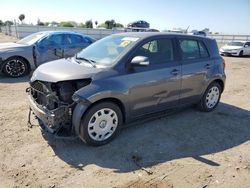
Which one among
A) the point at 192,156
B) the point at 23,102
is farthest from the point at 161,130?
the point at 23,102

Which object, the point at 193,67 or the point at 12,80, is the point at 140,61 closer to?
the point at 193,67

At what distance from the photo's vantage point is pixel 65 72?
14.4 ft

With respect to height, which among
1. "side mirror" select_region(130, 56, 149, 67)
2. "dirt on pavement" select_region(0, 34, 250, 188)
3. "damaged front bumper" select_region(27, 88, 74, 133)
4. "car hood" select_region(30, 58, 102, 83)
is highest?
"side mirror" select_region(130, 56, 149, 67)

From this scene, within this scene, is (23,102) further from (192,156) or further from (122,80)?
(192,156)

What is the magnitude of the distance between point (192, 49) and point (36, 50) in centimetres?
593

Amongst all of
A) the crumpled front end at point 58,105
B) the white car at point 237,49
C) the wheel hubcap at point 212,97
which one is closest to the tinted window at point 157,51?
the crumpled front end at point 58,105

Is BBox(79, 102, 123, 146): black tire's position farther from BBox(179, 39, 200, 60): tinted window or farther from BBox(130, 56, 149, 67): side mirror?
BBox(179, 39, 200, 60): tinted window

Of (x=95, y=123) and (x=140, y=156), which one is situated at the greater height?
(x=95, y=123)

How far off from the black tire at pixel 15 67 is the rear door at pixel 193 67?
237 inches

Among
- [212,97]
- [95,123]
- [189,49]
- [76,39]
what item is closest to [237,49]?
[76,39]

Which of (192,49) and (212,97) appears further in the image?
(212,97)

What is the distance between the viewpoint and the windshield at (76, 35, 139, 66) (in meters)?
4.74

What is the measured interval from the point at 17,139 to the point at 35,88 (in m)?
0.88

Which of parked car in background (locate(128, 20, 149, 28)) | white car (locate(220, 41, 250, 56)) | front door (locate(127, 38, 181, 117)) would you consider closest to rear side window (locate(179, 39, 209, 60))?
front door (locate(127, 38, 181, 117))
